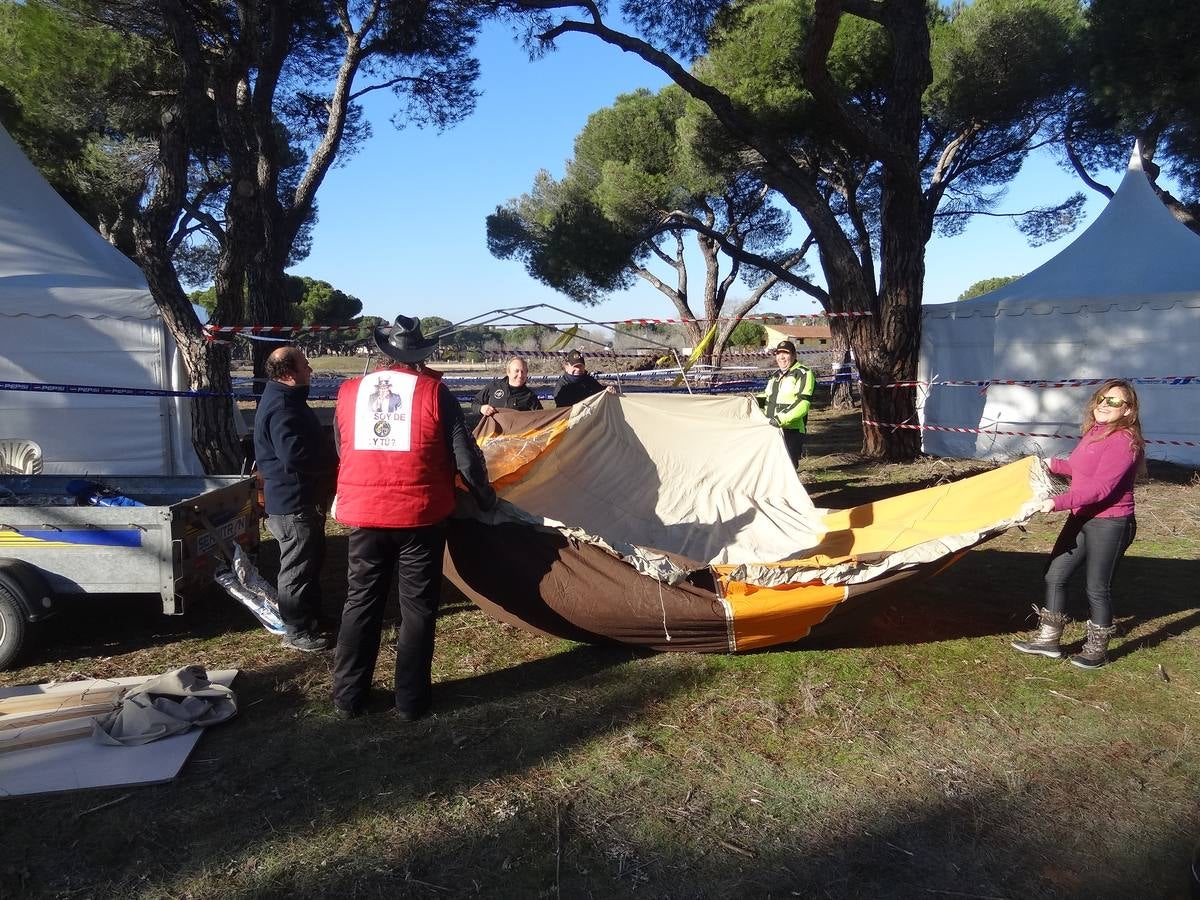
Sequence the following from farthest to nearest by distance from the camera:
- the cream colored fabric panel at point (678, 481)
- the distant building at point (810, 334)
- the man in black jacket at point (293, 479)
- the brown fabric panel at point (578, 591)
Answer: the distant building at point (810, 334), the cream colored fabric panel at point (678, 481), the man in black jacket at point (293, 479), the brown fabric panel at point (578, 591)

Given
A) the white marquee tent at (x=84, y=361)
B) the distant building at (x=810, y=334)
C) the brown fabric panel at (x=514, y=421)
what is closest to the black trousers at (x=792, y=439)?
the brown fabric panel at (x=514, y=421)

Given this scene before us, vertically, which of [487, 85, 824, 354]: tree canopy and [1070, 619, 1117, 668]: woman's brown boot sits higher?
[487, 85, 824, 354]: tree canopy

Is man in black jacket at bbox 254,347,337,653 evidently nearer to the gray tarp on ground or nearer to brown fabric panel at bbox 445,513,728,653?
the gray tarp on ground

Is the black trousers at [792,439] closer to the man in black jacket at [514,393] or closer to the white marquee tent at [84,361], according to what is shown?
the man in black jacket at [514,393]

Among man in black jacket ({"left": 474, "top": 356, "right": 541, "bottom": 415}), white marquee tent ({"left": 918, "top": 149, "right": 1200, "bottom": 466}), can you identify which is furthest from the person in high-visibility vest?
white marquee tent ({"left": 918, "top": 149, "right": 1200, "bottom": 466})

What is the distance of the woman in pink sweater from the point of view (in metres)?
3.76

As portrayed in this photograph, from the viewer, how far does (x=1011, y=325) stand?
10.6m

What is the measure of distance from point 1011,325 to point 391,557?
985 centimetres

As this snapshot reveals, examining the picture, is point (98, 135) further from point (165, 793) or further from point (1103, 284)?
point (1103, 284)

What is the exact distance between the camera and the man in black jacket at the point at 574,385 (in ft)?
24.7

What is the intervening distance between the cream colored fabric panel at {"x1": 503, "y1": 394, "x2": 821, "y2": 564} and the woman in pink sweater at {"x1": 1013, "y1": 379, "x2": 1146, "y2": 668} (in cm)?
159

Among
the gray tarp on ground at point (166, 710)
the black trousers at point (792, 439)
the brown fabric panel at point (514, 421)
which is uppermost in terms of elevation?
the brown fabric panel at point (514, 421)

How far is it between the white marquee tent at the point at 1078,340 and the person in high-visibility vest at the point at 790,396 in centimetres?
353

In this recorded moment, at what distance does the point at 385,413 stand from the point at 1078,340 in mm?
9905
